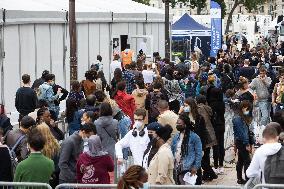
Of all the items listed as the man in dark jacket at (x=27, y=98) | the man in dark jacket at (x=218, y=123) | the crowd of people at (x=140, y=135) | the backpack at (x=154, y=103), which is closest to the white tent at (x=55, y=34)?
the crowd of people at (x=140, y=135)

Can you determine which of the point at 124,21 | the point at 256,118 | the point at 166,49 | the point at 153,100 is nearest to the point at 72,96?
the point at 153,100

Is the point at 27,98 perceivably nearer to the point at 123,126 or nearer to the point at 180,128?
the point at 123,126

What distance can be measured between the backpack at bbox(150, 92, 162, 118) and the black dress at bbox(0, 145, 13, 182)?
6270 millimetres

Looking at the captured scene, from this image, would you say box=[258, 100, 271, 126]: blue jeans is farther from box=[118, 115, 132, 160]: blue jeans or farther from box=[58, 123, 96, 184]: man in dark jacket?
box=[58, 123, 96, 184]: man in dark jacket

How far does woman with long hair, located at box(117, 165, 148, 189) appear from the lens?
8.62 metres

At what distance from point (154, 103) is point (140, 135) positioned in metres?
4.86

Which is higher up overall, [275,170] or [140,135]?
[140,135]

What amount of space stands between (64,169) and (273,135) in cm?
289

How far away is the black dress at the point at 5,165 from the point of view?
11945 mm

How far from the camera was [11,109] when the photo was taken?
23.6 metres

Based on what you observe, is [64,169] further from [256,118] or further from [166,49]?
[166,49]

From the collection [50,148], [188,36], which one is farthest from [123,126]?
[188,36]

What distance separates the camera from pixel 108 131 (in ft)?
48.1

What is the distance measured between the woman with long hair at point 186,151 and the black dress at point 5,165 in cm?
251
